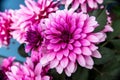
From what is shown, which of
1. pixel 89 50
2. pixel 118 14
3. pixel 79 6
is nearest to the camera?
pixel 89 50

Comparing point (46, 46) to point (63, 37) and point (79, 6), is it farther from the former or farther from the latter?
point (79, 6)

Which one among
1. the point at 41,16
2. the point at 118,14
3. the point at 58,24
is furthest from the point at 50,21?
the point at 118,14

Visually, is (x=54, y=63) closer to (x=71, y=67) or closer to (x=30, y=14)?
(x=71, y=67)

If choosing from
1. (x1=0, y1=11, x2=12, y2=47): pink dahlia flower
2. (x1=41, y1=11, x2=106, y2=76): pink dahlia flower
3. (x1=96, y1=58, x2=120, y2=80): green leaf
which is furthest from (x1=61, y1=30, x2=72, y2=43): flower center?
(x1=0, y1=11, x2=12, y2=47): pink dahlia flower

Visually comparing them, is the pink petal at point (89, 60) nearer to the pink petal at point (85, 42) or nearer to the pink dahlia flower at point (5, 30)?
the pink petal at point (85, 42)

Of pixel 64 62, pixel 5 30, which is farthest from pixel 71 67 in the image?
pixel 5 30
